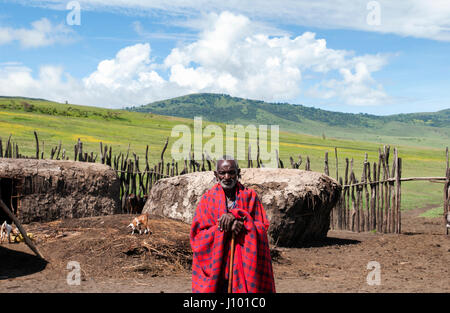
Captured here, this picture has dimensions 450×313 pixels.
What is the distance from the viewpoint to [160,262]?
721cm

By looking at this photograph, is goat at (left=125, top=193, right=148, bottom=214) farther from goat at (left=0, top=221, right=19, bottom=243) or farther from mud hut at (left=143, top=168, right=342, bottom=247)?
goat at (left=0, top=221, right=19, bottom=243)

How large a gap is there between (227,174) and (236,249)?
66 centimetres

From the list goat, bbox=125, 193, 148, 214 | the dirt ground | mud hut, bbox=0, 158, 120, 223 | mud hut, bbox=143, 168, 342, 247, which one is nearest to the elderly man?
the dirt ground

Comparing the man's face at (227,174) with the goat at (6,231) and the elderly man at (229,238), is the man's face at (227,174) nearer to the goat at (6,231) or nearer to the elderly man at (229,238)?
the elderly man at (229,238)

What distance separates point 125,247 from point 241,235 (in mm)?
3827

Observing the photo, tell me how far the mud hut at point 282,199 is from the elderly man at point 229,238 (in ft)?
16.6

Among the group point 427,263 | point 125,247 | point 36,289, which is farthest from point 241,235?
point 427,263

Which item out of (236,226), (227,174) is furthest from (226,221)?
(227,174)

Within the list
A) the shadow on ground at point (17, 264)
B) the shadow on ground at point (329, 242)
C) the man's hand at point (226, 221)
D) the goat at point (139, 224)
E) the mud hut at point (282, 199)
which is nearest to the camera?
the man's hand at point (226, 221)

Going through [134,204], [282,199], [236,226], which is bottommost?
[134,204]

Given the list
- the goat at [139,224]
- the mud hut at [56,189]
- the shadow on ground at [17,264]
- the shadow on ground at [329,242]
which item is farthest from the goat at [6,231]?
the shadow on ground at [329,242]

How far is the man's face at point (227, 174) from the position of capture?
4.18 m

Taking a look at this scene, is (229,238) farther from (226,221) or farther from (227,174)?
(227,174)

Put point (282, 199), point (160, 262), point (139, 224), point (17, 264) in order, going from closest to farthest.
→ point (160, 262) < point (17, 264) < point (139, 224) < point (282, 199)
